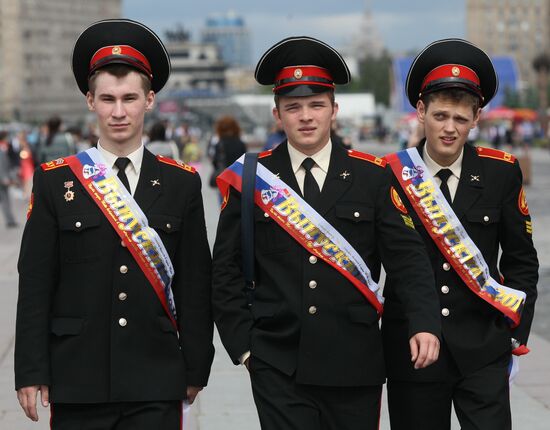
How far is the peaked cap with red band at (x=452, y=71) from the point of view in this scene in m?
4.82

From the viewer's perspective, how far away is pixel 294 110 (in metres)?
4.51

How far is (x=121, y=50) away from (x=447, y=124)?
1.21 meters

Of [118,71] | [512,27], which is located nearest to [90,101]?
[118,71]

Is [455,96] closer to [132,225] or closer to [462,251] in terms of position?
[462,251]

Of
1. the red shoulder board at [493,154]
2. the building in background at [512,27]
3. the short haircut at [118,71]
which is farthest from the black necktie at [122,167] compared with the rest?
the building in background at [512,27]

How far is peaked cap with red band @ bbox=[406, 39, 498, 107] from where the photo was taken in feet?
15.8

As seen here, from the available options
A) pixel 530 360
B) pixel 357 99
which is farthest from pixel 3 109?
pixel 530 360

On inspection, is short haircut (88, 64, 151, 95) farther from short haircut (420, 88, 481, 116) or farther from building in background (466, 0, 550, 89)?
building in background (466, 0, 550, 89)

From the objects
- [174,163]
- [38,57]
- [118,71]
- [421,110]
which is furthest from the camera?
[38,57]

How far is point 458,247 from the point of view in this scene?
4.73 m

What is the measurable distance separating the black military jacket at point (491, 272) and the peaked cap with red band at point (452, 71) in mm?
236

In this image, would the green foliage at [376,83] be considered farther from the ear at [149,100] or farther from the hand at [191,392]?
the hand at [191,392]

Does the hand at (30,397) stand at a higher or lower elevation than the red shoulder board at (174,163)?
lower

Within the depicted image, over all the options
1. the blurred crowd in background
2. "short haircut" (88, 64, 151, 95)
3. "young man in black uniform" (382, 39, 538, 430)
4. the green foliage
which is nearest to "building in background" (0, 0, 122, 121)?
the green foliage
